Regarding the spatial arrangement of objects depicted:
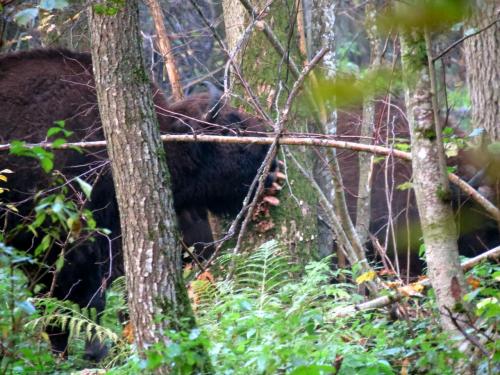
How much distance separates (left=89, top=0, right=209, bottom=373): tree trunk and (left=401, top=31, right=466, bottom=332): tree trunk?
122 cm

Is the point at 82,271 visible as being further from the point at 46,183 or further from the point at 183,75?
→ the point at 183,75

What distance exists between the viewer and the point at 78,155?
7648 millimetres

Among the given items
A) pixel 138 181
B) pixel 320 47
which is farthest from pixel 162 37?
pixel 138 181

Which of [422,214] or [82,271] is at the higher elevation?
[422,214]

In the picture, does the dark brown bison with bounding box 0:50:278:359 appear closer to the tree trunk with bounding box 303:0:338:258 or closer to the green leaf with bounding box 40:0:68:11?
the tree trunk with bounding box 303:0:338:258

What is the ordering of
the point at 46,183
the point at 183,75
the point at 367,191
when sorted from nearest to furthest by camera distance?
the point at 46,183, the point at 367,191, the point at 183,75

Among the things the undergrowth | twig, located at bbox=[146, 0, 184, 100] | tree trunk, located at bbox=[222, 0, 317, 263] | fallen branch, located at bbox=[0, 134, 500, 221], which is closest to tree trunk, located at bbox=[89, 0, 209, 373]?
the undergrowth

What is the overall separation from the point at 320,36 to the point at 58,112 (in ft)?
9.66

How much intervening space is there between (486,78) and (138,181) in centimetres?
390

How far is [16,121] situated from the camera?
7465 mm

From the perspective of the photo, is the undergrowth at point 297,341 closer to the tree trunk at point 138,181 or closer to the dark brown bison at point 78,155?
the tree trunk at point 138,181

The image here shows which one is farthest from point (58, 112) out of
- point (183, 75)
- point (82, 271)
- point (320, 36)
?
point (183, 75)

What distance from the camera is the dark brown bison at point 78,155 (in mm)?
7273

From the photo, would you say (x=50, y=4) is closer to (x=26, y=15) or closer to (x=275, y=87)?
(x=26, y=15)
